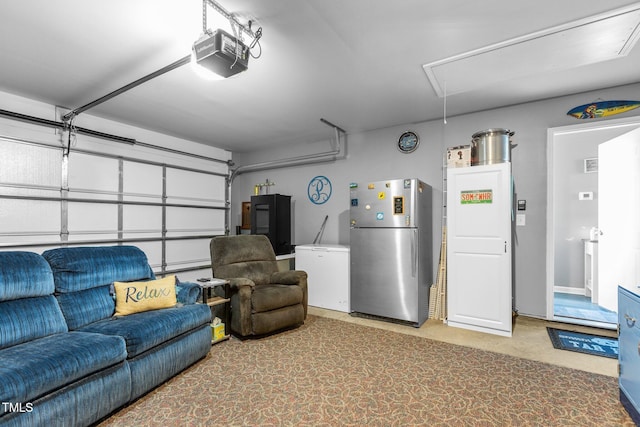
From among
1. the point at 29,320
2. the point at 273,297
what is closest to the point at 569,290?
the point at 273,297

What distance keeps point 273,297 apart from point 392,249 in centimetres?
154

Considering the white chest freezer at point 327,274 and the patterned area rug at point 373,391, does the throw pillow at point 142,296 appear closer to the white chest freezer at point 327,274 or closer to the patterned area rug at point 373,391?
the patterned area rug at point 373,391

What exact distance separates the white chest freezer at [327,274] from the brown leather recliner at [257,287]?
671 millimetres

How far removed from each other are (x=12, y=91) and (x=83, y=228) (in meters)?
1.73

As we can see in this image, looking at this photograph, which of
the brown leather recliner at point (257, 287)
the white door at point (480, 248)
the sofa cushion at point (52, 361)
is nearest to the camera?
the sofa cushion at point (52, 361)

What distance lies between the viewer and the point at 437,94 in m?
3.54

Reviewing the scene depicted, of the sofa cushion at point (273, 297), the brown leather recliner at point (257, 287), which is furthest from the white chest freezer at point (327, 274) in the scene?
the sofa cushion at point (273, 297)

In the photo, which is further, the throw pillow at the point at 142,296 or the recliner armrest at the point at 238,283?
the recliner armrest at the point at 238,283

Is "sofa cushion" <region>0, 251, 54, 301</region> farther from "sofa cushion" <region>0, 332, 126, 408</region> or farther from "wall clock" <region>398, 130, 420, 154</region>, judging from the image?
"wall clock" <region>398, 130, 420, 154</region>

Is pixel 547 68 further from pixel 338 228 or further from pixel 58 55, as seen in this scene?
pixel 58 55

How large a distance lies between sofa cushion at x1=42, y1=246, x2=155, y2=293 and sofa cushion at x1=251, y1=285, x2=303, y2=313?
103 centimetres

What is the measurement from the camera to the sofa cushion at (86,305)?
222 cm

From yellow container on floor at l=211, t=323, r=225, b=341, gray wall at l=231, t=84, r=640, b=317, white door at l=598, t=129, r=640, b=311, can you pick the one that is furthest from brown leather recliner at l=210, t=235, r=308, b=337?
white door at l=598, t=129, r=640, b=311

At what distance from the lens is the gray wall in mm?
3693
